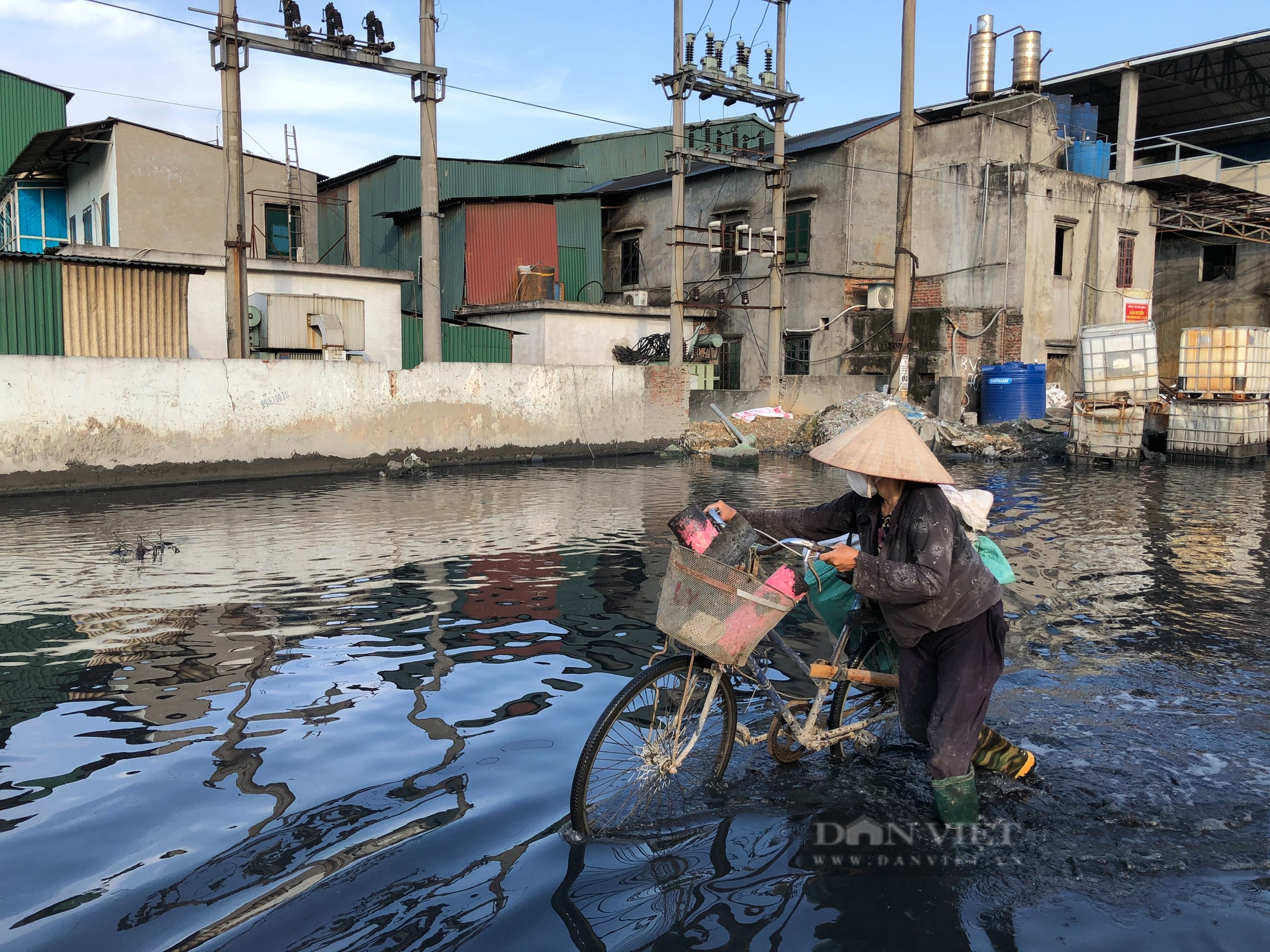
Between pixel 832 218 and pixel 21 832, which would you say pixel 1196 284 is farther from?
pixel 21 832

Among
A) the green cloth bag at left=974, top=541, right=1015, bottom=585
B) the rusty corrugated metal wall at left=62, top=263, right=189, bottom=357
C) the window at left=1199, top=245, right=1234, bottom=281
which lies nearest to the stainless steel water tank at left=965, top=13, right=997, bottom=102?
the window at left=1199, top=245, right=1234, bottom=281

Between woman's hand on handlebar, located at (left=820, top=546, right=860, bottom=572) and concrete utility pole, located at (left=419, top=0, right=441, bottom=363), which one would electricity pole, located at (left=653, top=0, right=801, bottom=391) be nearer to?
concrete utility pole, located at (left=419, top=0, right=441, bottom=363)

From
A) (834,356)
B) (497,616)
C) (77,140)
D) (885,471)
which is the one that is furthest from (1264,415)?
(77,140)

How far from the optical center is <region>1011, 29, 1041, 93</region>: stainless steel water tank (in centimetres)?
2661

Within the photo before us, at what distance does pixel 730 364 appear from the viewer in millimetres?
30422

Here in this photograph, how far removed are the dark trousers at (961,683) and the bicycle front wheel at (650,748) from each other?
83 cm

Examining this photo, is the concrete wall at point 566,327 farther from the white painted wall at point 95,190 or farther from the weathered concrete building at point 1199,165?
the weathered concrete building at point 1199,165

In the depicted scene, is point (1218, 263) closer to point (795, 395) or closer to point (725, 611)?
point (795, 395)

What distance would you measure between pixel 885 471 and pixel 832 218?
85.2ft

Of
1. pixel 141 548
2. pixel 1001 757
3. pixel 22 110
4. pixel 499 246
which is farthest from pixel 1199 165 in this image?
pixel 22 110

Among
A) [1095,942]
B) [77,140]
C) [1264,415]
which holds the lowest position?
[1095,942]

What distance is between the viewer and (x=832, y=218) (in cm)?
2830

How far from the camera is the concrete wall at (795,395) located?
2502 centimetres

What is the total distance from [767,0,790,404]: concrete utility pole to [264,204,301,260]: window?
45.7 feet
